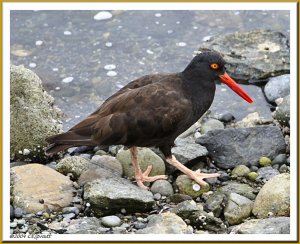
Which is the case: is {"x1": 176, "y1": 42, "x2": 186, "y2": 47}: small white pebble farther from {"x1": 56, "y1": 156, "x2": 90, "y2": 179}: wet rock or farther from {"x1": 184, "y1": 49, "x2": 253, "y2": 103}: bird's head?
{"x1": 56, "y1": 156, "x2": 90, "y2": 179}: wet rock

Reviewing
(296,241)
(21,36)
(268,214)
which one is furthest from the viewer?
(21,36)

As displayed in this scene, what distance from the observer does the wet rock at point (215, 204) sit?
5832mm

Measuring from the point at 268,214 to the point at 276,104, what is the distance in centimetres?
248

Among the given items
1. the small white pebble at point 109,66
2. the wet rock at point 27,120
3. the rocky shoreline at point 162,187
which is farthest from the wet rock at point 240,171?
the small white pebble at point 109,66

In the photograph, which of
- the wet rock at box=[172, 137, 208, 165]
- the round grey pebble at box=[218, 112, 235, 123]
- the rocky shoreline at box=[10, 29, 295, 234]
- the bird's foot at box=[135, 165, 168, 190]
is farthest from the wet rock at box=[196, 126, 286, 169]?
the round grey pebble at box=[218, 112, 235, 123]

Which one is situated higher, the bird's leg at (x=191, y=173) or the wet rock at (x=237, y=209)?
the bird's leg at (x=191, y=173)

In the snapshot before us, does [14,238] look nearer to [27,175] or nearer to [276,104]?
[27,175]

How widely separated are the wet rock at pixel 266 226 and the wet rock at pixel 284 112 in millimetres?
1936

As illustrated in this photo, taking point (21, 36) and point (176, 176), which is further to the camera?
point (21, 36)

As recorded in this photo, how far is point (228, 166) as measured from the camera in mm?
6625

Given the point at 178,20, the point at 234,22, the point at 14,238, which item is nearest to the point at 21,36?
the point at 178,20

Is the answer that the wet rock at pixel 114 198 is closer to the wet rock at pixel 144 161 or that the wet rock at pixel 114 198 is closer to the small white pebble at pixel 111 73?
the wet rock at pixel 144 161

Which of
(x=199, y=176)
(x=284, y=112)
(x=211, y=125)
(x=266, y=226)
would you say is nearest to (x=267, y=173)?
(x=199, y=176)

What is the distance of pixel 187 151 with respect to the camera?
21.8 feet
